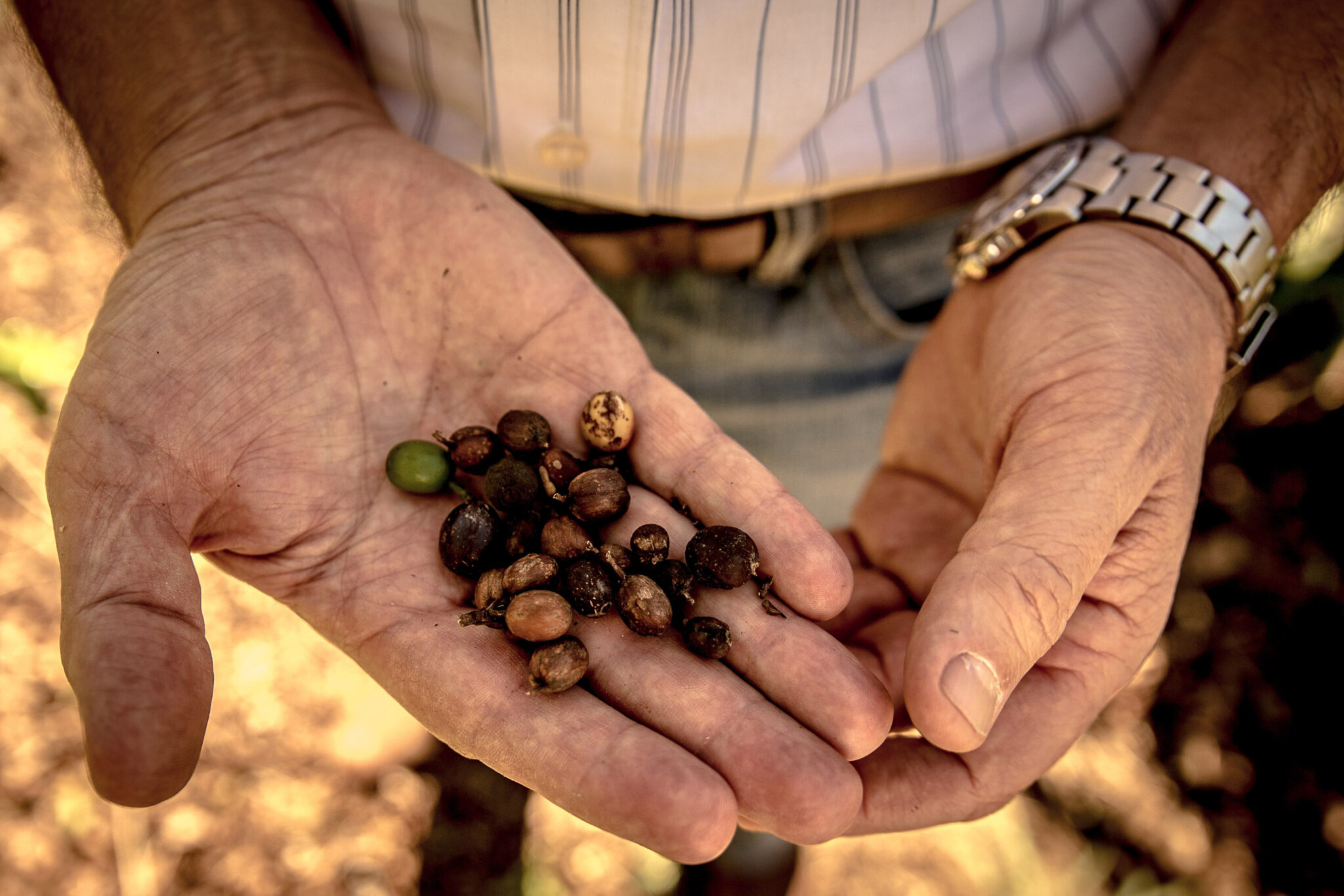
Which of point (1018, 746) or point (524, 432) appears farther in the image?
point (524, 432)

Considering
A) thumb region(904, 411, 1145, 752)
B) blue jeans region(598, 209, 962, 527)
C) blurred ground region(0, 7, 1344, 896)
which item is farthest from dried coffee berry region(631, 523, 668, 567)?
blurred ground region(0, 7, 1344, 896)

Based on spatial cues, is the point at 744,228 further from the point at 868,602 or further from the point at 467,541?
the point at 467,541

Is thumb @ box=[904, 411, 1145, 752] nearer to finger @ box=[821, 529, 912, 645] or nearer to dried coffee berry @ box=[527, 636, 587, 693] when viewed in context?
finger @ box=[821, 529, 912, 645]

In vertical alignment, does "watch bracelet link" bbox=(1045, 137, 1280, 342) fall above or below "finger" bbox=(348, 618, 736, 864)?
above

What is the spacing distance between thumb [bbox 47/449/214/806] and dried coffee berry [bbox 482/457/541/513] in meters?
0.99

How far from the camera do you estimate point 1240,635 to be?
4.69m

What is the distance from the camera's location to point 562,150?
3.06 metres

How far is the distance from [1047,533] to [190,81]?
3.30 meters

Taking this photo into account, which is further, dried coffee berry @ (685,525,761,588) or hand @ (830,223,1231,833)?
dried coffee berry @ (685,525,761,588)

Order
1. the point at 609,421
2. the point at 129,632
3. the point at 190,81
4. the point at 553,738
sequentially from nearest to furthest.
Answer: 1. the point at 129,632
2. the point at 553,738
3. the point at 609,421
4. the point at 190,81

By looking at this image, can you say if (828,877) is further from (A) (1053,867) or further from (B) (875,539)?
(B) (875,539)

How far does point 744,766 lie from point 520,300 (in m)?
1.80

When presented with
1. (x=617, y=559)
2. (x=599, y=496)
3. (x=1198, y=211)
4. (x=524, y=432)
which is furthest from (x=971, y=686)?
(x=1198, y=211)

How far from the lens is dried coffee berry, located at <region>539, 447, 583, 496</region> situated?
2854 millimetres
